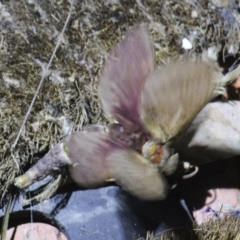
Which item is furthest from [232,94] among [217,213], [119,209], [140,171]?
[140,171]

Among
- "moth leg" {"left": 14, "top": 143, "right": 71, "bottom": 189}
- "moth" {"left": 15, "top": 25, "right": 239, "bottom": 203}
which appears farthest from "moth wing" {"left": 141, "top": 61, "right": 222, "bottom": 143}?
"moth leg" {"left": 14, "top": 143, "right": 71, "bottom": 189}

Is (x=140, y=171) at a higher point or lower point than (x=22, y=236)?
higher

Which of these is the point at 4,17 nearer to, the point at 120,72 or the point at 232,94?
the point at 120,72

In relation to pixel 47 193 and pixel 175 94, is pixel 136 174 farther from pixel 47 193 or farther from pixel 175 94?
pixel 47 193

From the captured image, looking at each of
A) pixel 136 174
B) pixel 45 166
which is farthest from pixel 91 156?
pixel 45 166

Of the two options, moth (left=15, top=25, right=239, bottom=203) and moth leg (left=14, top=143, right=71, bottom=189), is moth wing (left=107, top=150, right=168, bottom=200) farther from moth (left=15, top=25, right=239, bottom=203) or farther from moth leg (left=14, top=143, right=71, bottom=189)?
moth leg (left=14, top=143, right=71, bottom=189)

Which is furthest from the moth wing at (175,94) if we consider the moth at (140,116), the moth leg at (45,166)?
the moth leg at (45,166)

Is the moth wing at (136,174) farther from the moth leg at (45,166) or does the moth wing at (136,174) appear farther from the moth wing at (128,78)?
the moth leg at (45,166)
